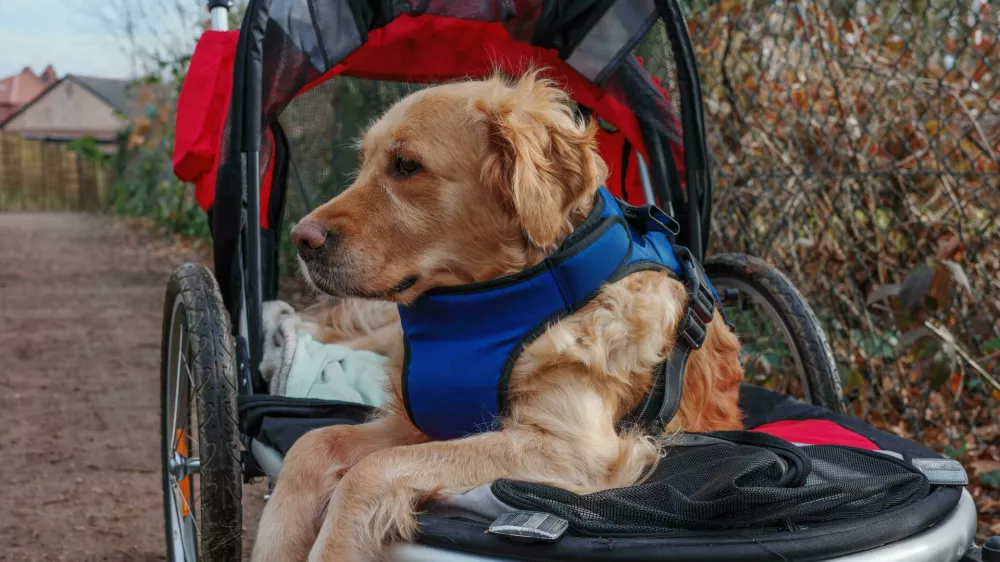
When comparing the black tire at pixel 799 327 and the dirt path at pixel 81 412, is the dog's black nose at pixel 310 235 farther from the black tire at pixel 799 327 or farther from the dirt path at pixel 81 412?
the dirt path at pixel 81 412

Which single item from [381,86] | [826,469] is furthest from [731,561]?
[381,86]

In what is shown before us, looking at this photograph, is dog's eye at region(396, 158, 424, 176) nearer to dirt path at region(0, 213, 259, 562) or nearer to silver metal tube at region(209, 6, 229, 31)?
silver metal tube at region(209, 6, 229, 31)

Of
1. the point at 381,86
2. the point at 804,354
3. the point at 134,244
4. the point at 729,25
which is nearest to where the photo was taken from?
the point at 804,354

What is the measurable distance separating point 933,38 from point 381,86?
2.23 meters

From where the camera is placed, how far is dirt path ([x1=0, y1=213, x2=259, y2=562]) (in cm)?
352

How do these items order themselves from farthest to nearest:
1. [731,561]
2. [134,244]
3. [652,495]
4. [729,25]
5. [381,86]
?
[134,244] < [729,25] < [381,86] < [652,495] < [731,561]

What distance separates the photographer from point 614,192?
339 cm

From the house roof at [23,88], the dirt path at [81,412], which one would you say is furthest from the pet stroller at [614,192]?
the house roof at [23,88]

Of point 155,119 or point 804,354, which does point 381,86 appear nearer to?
point 804,354

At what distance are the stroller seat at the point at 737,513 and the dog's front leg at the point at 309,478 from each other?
359 millimetres

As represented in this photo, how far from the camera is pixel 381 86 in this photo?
3457mm

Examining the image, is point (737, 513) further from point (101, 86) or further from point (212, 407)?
point (101, 86)

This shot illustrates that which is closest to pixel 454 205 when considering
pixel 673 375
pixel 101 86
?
pixel 673 375

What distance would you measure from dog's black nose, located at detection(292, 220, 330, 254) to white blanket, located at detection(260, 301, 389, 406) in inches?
34.7
